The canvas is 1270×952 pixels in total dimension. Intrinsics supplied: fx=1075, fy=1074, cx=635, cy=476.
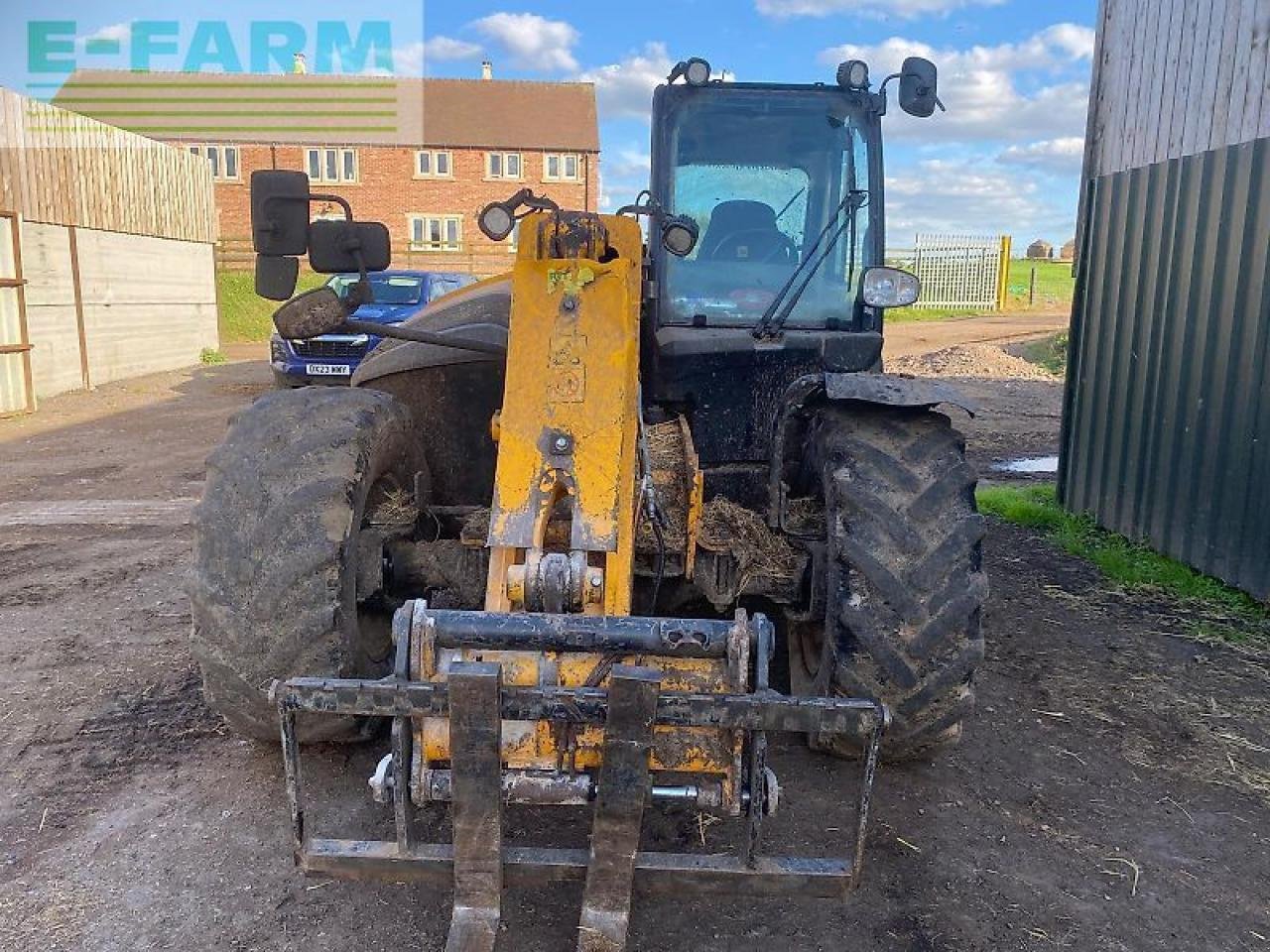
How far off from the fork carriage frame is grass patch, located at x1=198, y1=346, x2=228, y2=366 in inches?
823

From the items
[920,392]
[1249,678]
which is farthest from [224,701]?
[1249,678]

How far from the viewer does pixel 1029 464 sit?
10664 mm

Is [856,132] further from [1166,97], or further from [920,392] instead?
[1166,97]

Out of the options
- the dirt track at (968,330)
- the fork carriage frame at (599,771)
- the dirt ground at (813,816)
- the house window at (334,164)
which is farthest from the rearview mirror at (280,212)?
the house window at (334,164)

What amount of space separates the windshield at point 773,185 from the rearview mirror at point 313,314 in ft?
5.45

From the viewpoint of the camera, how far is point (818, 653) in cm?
396

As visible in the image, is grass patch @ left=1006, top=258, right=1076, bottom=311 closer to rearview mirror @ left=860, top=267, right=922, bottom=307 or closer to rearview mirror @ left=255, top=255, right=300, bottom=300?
rearview mirror @ left=860, top=267, right=922, bottom=307

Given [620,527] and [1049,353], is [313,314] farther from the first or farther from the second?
[1049,353]

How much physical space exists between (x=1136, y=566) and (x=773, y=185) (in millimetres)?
3648

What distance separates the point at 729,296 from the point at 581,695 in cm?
269

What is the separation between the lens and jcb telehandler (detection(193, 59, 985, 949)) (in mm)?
2660

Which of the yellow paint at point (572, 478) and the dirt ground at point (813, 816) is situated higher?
the yellow paint at point (572, 478)

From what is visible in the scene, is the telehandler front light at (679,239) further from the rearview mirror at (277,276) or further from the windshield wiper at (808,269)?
the rearview mirror at (277,276)

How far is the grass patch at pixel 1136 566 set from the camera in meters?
5.75
